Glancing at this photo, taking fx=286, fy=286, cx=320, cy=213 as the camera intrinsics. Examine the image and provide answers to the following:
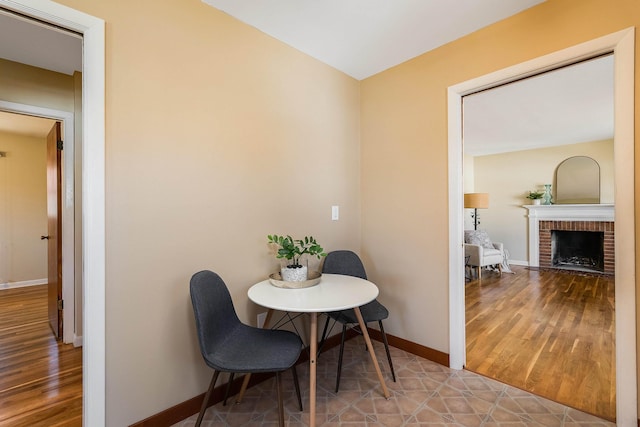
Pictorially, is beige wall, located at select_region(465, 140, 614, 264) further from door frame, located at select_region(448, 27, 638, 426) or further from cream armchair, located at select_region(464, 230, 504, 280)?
door frame, located at select_region(448, 27, 638, 426)

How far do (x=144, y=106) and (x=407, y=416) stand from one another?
225 cm

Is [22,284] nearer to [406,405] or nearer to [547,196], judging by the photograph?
[406,405]

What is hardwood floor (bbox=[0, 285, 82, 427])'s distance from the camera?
5.46 ft

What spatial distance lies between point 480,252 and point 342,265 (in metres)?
3.45

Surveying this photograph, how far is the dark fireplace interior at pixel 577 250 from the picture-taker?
537 centimetres

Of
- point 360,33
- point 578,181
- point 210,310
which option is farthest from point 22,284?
point 578,181

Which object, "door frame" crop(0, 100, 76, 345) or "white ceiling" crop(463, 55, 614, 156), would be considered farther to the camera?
"white ceiling" crop(463, 55, 614, 156)

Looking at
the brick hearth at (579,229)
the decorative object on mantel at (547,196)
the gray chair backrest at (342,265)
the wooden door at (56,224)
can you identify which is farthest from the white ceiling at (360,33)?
the brick hearth at (579,229)

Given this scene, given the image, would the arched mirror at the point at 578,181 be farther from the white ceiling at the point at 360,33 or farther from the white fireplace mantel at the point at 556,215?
the white ceiling at the point at 360,33

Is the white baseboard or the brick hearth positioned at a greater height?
the brick hearth

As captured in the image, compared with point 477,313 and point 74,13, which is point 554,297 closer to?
point 477,313

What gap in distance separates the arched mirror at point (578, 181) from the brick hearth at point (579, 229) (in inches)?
16.1

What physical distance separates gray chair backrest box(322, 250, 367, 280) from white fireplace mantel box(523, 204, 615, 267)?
514cm

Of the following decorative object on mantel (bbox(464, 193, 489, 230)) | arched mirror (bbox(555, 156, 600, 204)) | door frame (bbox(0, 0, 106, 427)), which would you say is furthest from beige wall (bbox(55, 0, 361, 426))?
arched mirror (bbox(555, 156, 600, 204))
